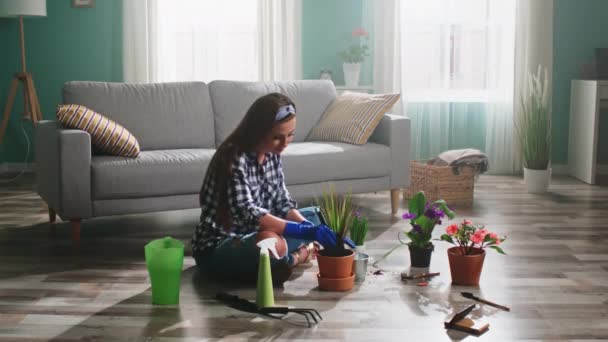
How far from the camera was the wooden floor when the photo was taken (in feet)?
8.72

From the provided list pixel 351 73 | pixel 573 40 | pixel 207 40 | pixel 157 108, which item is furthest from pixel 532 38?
pixel 157 108

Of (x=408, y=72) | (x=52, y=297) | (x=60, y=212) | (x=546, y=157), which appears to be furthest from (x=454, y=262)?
(x=408, y=72)

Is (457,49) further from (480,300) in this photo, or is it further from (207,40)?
(480,300)

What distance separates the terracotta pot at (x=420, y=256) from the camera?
3385 mm

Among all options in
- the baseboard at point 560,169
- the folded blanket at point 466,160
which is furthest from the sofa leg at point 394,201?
the baseboard at point 560,169

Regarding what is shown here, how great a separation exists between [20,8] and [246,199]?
331 cm

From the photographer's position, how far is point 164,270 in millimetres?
2875

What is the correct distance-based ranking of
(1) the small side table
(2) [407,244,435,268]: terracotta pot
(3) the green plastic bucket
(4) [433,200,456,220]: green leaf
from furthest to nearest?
(1) the small side table < (2) [407,244,435,268]: terracotta pot < (4) [433,200,456,220]: green leaf < (3) the green plastic bucket

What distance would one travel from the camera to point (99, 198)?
152 inches

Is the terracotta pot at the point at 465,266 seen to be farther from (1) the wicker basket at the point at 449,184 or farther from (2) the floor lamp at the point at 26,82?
(2) the floor lamp at the point at 26,82

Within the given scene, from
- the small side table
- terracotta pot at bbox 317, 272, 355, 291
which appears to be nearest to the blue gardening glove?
terracotta pot at bbox 317, 272, 355, 291

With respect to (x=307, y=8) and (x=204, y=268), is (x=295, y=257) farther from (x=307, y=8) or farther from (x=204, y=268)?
(x=307, y=8)

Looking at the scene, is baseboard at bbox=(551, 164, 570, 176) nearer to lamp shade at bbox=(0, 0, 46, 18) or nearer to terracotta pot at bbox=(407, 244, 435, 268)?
terracotta pot at bbox=(407, 244, 435, 268)

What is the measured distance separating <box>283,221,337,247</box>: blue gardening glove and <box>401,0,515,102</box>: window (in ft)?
11.1
